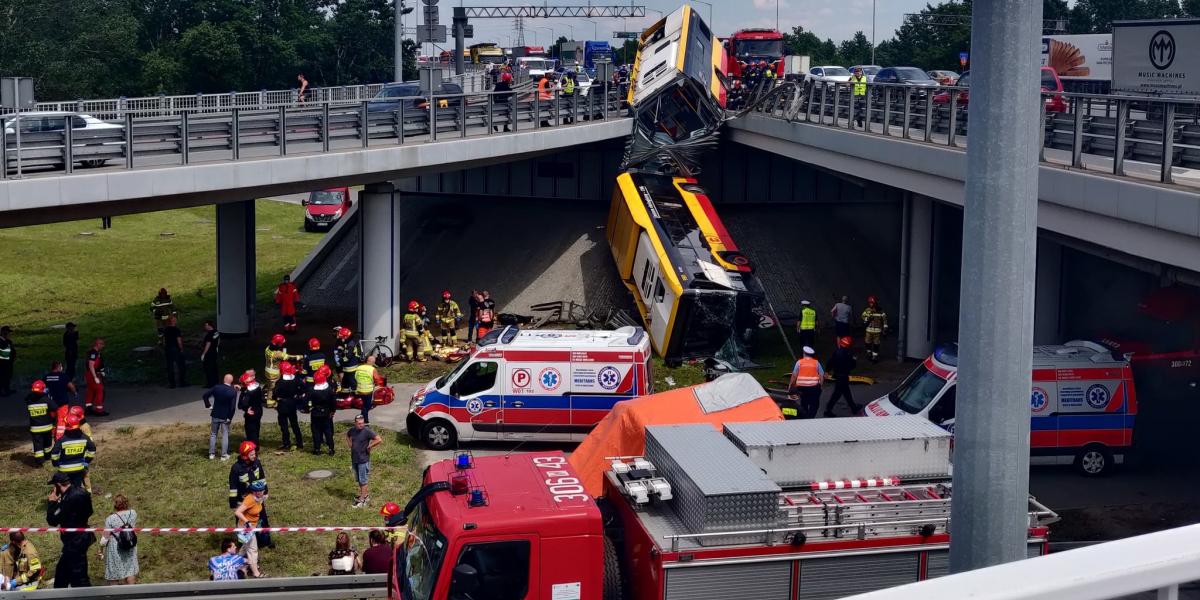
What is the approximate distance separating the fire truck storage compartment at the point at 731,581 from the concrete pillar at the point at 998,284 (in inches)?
167

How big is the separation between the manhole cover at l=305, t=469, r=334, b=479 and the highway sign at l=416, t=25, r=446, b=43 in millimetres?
17661

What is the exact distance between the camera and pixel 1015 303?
5578 millimetres

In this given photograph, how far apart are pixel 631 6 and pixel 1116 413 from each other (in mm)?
89294

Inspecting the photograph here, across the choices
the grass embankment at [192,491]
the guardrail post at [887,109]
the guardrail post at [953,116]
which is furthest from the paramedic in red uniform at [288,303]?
the guardrail post at [953,116]

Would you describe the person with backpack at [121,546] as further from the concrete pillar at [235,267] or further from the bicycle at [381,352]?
the concrete pillar at [235,267]

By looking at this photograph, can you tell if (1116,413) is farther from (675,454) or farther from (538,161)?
(538,161)

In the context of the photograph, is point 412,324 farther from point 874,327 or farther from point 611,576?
point 611,576

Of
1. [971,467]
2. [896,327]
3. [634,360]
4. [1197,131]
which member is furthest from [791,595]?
[896,327]

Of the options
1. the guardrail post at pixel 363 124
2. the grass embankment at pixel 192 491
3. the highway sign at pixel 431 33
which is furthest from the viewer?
the highway sign at pixel 431 33

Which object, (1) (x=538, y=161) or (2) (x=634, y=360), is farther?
(1) (x=538, y=161)

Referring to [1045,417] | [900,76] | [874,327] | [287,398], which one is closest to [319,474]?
[287,398]

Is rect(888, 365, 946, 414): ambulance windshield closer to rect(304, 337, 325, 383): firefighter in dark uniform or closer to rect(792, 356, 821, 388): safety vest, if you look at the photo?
rect(792, 356, 821, 388): safety vest

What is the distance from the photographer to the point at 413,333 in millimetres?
28047

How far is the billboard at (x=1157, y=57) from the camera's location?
2206cm
